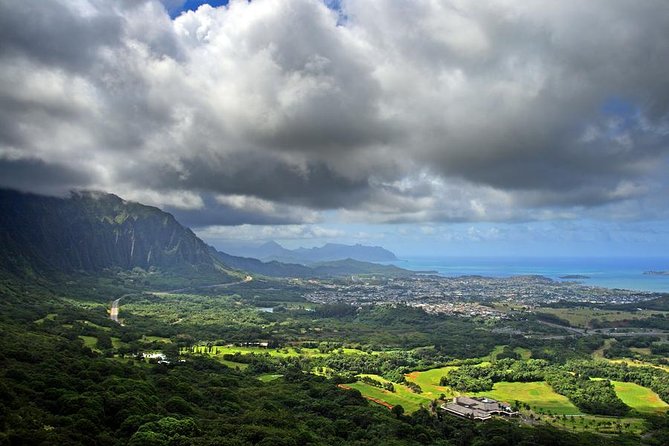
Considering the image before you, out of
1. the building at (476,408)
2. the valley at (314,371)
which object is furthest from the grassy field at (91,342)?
the building at (476,408)

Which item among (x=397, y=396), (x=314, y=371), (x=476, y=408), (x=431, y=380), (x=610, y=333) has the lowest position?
(x=314, y=371)

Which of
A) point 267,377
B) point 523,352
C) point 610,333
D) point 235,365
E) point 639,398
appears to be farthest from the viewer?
point 610,333

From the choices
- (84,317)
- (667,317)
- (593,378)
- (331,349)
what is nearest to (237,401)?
(331,349)

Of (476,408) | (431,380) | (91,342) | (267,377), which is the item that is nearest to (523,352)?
(431,380)

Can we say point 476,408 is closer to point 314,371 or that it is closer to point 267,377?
point 314,371

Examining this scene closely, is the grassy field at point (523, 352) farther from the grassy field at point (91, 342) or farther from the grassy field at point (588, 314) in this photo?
the grassy field at point (91, 342)

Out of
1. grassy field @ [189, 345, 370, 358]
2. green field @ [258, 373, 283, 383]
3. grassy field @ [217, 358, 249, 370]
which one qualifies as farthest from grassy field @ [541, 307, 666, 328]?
grassy field @ [217, 358, 249, 370]

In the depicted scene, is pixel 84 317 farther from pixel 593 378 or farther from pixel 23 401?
pixel 593 378

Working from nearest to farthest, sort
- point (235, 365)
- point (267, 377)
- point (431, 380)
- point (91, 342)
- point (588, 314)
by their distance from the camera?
1. point (267, 377)
2. point (431, 380)
3. point (235, 365)
4. point (91, 342)
5. point (588, 314)
